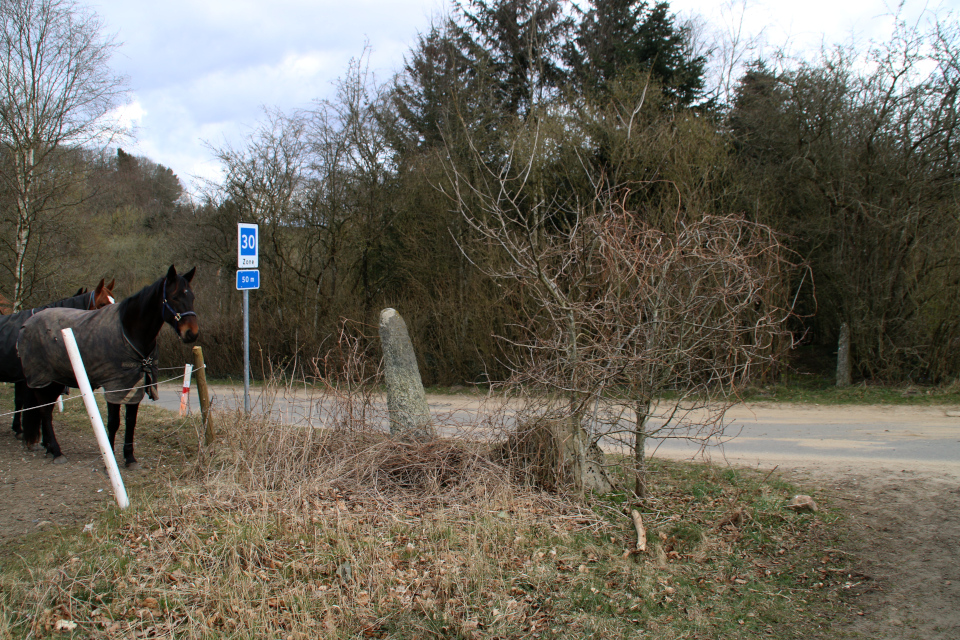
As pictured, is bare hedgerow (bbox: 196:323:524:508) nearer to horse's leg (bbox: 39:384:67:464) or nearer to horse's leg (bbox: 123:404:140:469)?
horse's leg (bbox: 123:404:140:469)

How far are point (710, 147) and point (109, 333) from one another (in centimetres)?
1227

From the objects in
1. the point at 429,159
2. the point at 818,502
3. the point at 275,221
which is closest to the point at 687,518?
the point at 818,502

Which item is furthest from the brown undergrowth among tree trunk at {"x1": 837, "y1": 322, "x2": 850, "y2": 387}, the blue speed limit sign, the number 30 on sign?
tree trunk at {"x1": 837, "y1": 322, "x2": 850, "y2": 387}

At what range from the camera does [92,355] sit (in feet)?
20.6

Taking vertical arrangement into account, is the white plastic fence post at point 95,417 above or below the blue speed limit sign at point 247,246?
below

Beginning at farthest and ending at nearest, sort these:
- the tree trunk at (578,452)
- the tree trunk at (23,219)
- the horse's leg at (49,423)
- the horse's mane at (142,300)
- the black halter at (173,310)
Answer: the tree trunk at (23,219) → the horse's leg at (49,423) → the horse's mane at (142,300) → the black halter at (173,310) → the tree trunk at (578,452)

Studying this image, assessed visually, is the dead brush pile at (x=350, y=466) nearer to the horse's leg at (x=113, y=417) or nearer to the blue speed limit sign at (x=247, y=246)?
the horse's leg at (x=113, y=417)

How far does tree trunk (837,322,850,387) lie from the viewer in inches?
527

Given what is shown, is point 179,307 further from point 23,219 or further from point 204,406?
point 23,219

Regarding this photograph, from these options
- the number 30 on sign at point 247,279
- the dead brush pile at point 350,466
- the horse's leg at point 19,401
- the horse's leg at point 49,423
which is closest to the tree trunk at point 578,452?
the dead brush pile at point 350,466

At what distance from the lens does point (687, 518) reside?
16.5 ft

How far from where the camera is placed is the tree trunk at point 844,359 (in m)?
13.4

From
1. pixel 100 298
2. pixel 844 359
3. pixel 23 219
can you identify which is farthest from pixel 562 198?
pixel 23 219

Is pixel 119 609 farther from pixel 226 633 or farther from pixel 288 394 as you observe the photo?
pixel 288 394
